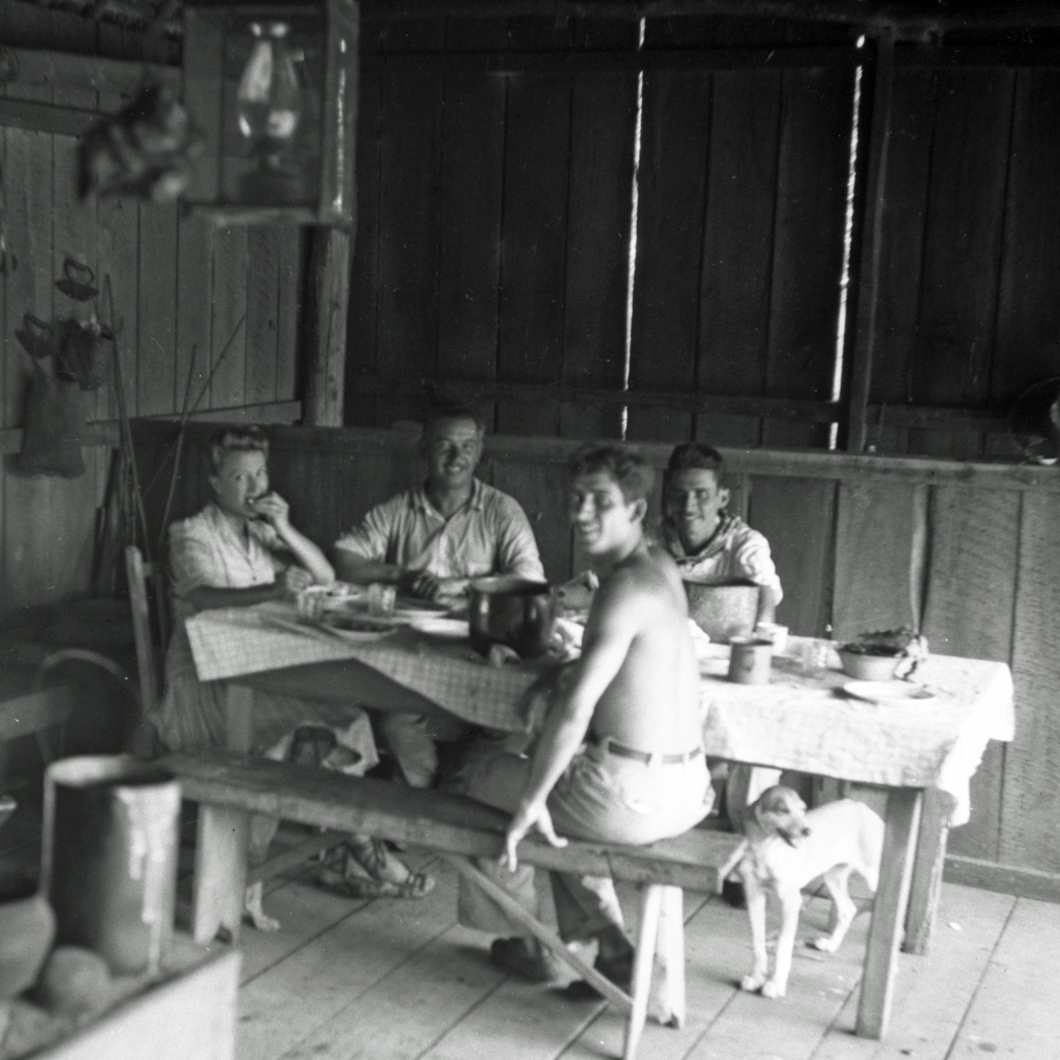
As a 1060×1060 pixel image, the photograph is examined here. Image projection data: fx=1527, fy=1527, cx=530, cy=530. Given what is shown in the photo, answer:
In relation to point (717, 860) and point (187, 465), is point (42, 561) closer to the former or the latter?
point (187, 465)

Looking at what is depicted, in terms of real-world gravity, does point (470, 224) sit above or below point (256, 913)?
above

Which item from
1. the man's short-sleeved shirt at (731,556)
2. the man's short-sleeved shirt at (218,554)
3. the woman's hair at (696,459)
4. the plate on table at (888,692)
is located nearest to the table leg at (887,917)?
the plate on table at (888,692)

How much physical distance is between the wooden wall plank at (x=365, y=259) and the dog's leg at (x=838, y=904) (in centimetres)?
465

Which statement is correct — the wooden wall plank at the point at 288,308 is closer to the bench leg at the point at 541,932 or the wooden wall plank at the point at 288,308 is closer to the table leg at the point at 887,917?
the bench leg at the point at 541,932

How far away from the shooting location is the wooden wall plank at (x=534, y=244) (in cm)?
798

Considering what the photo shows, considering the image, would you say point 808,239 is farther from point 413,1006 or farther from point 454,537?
point 413,1006

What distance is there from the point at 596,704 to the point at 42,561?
3195 millimetres

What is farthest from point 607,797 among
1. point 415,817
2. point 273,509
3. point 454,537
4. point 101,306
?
point 101,306

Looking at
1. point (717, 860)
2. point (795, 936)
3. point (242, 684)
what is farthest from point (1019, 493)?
point (242, 684)

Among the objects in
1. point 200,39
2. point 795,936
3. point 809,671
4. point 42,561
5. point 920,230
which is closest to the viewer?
point 200,39

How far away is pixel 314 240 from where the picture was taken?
7.43 m

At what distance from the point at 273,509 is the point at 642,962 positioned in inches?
83.2

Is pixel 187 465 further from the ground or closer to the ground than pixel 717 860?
further from the ground

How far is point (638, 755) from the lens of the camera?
377 cm
